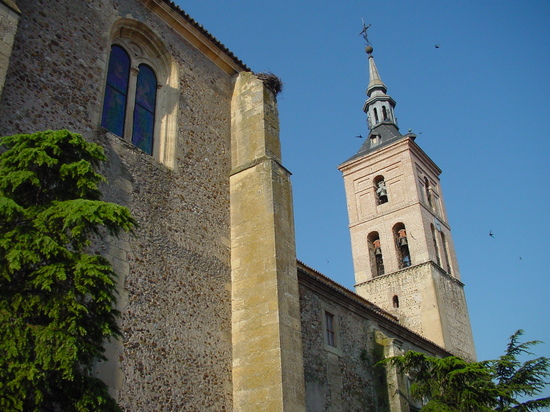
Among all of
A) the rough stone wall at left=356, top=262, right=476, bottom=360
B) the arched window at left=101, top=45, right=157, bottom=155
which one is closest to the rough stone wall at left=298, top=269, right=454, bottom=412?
the arched window at left=101, top=45, right=157, bottom=155

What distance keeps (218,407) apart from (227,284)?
220cm

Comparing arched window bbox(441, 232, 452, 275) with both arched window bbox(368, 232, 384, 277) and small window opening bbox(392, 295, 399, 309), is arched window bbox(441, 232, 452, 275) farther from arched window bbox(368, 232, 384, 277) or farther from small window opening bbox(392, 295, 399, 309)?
small window opening bbox(392, 295, 399, 309)

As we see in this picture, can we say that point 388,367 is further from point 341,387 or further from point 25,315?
point 25,315

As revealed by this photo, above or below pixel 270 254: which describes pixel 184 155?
above

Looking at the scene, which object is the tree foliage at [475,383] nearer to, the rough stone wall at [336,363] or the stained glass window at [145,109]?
the rough stone wall at [336,363]

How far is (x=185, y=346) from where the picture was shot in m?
9.25

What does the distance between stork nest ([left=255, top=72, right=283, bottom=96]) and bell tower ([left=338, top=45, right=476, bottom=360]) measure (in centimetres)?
1493

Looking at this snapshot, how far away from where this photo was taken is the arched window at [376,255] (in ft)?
93.1

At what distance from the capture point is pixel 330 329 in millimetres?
14336

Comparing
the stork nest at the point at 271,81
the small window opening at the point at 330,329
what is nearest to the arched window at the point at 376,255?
the small window opening at the point at 330,329

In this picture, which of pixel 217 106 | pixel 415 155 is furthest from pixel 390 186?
pixel 217 106

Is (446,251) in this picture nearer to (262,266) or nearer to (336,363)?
(336,363)

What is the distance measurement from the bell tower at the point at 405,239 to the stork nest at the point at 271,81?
49.0 feet

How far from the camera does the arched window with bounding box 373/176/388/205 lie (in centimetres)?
3033
